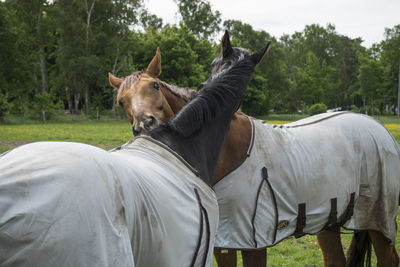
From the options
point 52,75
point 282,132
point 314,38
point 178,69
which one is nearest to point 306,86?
point 314,38

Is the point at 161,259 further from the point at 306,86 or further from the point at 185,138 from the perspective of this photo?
the point at 306,86

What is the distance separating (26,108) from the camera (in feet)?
86.6

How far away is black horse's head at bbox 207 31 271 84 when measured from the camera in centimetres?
239

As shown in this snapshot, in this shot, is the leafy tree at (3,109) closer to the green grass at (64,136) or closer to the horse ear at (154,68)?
the green grass at (64,136)

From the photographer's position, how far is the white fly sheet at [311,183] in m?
2.40

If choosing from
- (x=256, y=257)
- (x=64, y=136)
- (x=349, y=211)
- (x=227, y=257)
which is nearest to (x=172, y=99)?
(x=227, y=257)

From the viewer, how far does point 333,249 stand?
3.37m

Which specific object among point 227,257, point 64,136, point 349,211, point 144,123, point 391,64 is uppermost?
point 391,64

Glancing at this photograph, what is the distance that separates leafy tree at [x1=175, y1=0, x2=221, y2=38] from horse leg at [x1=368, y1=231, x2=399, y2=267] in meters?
38.9

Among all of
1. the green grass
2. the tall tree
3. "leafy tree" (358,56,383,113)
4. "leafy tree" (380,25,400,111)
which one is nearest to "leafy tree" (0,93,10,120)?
the green grass

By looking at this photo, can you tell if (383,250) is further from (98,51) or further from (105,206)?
(98,51)

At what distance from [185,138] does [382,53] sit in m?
51.6

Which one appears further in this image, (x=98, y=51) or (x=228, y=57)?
(x=98, y=51)

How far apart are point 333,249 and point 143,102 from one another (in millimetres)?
2501
